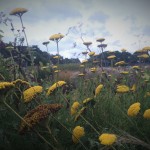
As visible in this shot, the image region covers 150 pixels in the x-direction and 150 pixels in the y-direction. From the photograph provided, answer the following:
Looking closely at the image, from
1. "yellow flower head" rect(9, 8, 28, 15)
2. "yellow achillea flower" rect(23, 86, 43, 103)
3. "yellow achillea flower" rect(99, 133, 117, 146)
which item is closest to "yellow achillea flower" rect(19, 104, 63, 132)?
"yellow achillea flower" rect(23, 86, 43, 103)

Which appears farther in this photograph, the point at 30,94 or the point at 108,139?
the point at 30,94

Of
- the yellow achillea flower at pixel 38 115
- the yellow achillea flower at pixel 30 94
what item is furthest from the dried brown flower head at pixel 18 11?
the yellow achillea flower at pixel 38 115

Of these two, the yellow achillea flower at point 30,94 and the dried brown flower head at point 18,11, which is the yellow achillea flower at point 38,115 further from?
the dried brown flower head at point 18,11

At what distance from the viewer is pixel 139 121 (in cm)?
244

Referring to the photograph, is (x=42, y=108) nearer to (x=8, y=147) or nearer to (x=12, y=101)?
(x=8, y=147)

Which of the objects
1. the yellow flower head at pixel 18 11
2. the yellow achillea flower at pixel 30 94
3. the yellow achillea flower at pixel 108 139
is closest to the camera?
the yellow achillea flower at pixel 108 139

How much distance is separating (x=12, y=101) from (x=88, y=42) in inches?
109

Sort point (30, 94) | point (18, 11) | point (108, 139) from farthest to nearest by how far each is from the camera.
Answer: point (18, 11) → point (30, 94) → point (108, 139)

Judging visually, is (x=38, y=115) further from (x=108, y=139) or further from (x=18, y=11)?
(x=18, y=11)

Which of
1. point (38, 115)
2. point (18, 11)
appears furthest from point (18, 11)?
point (38, 115)

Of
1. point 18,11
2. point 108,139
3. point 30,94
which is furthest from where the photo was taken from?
point 18,11

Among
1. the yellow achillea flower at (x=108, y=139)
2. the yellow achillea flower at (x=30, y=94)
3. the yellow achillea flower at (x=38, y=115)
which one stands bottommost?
the yellow achillea flower at (x=108, y=139)

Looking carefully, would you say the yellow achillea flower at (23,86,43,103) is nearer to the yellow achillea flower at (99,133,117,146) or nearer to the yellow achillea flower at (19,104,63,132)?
the yellow achillea flower at (19,104,63,132)

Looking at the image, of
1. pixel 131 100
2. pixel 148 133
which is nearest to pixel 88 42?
pixel 131 100
